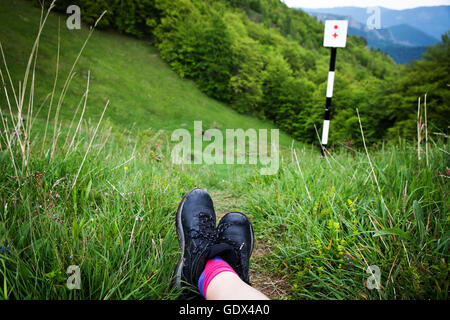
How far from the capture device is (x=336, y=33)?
3.89 metres

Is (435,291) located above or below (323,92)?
below

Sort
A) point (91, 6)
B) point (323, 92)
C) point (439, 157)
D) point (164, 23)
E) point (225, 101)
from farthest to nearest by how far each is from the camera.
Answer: point (323, 92) < point (225, 101) < point (164, 23) < point (91, 6) < point (439, 157)

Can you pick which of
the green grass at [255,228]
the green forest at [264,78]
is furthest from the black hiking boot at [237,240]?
the green forest at [264,78]

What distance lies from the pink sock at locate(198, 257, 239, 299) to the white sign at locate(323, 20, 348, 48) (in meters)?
4.04

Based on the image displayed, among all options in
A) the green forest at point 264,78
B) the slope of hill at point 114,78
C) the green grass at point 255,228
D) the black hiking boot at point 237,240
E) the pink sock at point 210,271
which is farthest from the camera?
the green forest at point 264,78

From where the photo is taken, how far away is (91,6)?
15328 mm

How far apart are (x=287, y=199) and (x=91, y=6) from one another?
773 inches

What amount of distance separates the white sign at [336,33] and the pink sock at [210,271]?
4.04 metres

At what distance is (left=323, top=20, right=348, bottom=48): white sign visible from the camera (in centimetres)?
386

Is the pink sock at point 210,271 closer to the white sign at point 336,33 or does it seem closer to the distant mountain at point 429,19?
the distant mountain at point 429,19

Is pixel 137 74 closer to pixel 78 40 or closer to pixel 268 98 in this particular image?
pixel 78 40

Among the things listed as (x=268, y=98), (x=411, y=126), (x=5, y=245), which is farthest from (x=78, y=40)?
(x=411, y=126)

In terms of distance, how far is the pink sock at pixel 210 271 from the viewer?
3.44 feet
